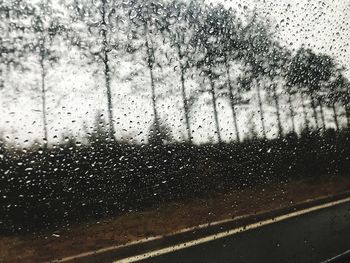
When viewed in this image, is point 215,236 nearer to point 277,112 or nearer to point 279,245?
point 279,245

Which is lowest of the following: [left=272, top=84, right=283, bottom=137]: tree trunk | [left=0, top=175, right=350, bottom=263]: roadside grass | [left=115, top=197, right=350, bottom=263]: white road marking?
[left=115, top=197, right=350, bottom=263]: white road marking

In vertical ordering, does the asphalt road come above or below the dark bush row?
below

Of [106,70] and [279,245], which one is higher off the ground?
[106,70]

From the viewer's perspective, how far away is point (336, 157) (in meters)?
3.68

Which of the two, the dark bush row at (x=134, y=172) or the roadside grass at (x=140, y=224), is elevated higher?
the dark bush row at (x=134, y=172)

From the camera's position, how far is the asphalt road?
2670 mm

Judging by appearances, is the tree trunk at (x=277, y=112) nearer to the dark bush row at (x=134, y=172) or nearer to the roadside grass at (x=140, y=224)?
the dark bush row at (x=134, y=172)

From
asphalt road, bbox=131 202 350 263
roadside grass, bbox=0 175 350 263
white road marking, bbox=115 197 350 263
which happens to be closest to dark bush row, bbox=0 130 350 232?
roadside grass, bbox=0 175 350 263

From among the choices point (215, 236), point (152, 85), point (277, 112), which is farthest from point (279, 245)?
point (152, 85)

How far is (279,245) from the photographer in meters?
3.01

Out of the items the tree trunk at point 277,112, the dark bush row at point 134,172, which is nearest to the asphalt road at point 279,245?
the dark bush row at point 134,172

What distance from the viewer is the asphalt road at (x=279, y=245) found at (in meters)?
2.67

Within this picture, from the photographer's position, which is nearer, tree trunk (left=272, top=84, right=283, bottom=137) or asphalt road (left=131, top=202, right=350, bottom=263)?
asphalt road (left=131, top=202, right=350, bottom=263)

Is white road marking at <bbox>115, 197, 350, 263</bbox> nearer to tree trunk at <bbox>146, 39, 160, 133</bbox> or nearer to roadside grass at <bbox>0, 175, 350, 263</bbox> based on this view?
roadside grass at <bbox>0, 175, 350, 263</bbox>
